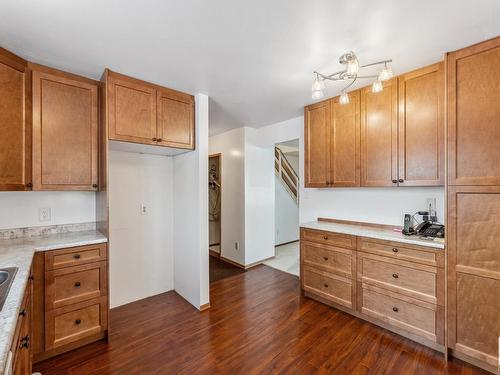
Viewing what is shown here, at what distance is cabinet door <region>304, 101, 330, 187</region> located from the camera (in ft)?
9.10

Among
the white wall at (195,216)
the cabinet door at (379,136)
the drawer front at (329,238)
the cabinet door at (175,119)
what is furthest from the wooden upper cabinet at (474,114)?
the cabinet door at (175,119)

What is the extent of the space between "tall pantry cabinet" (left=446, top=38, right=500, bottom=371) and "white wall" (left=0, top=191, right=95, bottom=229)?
3293 mm

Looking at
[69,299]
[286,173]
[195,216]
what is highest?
[286,173]

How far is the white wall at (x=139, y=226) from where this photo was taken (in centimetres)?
265

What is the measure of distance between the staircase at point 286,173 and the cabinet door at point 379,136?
2970 millimetres

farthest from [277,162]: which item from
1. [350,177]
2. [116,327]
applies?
[116,327]

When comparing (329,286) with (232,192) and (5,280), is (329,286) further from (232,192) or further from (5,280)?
(5,280)

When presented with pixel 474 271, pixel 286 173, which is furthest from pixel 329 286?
pixel 286 173

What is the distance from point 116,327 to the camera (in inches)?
89.6

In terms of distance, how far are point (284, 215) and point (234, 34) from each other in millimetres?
4222

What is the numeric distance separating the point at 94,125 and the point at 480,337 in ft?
11.6

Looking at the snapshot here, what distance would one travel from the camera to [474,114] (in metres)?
1.72

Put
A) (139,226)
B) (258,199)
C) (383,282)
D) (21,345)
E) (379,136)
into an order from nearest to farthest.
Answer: (21,345) < (383,282) < (379,136) < (139,226) < (258,199)

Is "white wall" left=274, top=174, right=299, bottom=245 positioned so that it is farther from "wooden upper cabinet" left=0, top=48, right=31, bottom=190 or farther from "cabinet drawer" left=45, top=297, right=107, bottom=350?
"wooden upper cabinet" left=0, top=48, right=31, bottom=190
